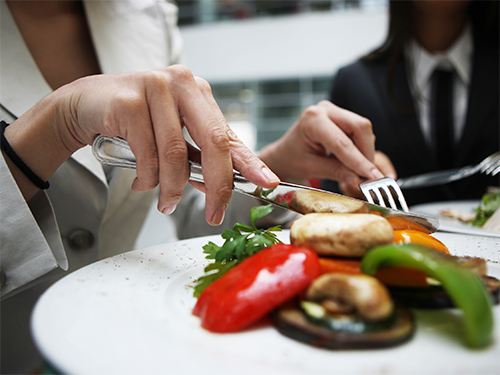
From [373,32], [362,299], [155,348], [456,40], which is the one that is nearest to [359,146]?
[362,299]

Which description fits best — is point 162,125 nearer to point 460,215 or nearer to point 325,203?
point 325,203

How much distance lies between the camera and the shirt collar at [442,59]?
95.3 inches

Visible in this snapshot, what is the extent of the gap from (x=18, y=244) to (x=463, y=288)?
91cm

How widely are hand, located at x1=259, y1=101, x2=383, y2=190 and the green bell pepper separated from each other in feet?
2.52

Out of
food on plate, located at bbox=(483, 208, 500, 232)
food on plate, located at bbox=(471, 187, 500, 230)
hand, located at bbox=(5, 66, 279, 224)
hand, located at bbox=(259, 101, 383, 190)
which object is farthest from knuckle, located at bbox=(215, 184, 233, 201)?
food on plate, located at bbox=(471, 187, 500, 230)

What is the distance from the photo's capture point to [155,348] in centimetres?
47

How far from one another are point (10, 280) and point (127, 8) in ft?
4.06

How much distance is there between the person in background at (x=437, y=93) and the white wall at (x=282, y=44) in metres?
7.47

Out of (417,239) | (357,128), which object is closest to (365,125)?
Result: (357,128)

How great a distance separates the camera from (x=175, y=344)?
0.48 metres

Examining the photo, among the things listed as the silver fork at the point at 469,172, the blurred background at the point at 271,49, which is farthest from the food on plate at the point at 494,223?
the blurred background at the point at 271,49

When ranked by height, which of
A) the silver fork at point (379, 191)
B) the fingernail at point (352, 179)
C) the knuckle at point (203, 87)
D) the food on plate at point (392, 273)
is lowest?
the fingernail at point (352, 179)

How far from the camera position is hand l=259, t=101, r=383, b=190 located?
1.27 metres

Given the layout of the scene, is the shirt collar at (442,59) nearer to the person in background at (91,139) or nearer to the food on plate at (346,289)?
the person in background at (91,139)
